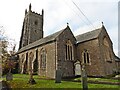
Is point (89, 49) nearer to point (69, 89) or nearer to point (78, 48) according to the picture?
point (78, 48)

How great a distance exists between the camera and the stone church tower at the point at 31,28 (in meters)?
52.8

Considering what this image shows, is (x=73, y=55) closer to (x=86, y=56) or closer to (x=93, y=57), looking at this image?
(x=86, y=56)

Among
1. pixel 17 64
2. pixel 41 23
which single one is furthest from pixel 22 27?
pixel 17 64

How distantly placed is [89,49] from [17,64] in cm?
2210

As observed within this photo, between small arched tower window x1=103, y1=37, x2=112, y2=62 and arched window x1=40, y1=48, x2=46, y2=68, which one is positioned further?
arched window x1=40, y1=48, x2=46, y2=68

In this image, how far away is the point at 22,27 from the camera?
5875 centimetres

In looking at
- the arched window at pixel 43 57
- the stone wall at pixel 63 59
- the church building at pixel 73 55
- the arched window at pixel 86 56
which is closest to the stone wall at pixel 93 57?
the church building at pixel 73 55

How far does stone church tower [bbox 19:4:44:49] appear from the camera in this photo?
5279 cm

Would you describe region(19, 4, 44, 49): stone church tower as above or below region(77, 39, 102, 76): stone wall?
above

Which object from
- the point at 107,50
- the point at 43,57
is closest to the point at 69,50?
the point at 43,57

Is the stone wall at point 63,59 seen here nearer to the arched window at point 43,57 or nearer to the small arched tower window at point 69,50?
the small arched tower window at point 69,50

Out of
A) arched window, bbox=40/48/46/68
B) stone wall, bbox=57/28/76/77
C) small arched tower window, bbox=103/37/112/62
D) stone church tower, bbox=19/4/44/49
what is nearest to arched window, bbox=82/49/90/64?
stone wall, bbox=57/28/76/77

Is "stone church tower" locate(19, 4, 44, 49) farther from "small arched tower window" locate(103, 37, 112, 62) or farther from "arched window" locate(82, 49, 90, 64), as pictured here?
"small arched tower window" locate(103, 37, 112, 62)

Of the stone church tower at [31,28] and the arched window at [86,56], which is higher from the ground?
the stone church tower at [31,28]
